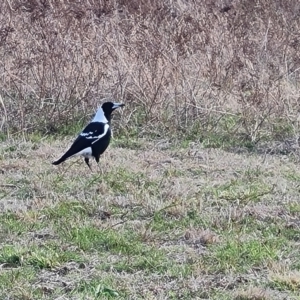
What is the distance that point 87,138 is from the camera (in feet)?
23.8

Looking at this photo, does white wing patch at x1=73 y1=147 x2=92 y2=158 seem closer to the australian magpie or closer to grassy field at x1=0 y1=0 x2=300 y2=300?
the australian magpie

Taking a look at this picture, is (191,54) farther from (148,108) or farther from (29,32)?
(29,32)

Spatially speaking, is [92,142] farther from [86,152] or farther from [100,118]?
[100,118]

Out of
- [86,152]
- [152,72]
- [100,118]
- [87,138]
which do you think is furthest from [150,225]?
[152,72]

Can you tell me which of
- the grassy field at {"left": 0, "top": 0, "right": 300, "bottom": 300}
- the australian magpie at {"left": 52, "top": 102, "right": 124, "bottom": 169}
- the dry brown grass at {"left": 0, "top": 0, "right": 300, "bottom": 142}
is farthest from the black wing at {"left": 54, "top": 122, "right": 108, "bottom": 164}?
the dry brown grass at {"left": 0, "top": 0, "right": 300, "bottom": 142}

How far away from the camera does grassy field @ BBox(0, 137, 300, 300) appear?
4.61 metres

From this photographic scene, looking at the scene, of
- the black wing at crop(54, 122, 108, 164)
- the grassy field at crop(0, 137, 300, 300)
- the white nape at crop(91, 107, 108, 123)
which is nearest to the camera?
the grassy field at crop(0, 137, 300, 300)

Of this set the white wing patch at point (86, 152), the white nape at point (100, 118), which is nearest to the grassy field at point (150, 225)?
the white wing patch at point (86, 152)

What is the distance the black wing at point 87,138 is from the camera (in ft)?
23.2

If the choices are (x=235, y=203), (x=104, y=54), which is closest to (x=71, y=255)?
(x=235, y=203)

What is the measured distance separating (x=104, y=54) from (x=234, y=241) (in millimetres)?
4603

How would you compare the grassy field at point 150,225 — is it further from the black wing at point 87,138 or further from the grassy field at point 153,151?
the black wing at point 87,138

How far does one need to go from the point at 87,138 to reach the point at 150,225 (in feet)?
6.16

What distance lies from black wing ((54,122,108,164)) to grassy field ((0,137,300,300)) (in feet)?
0.56
